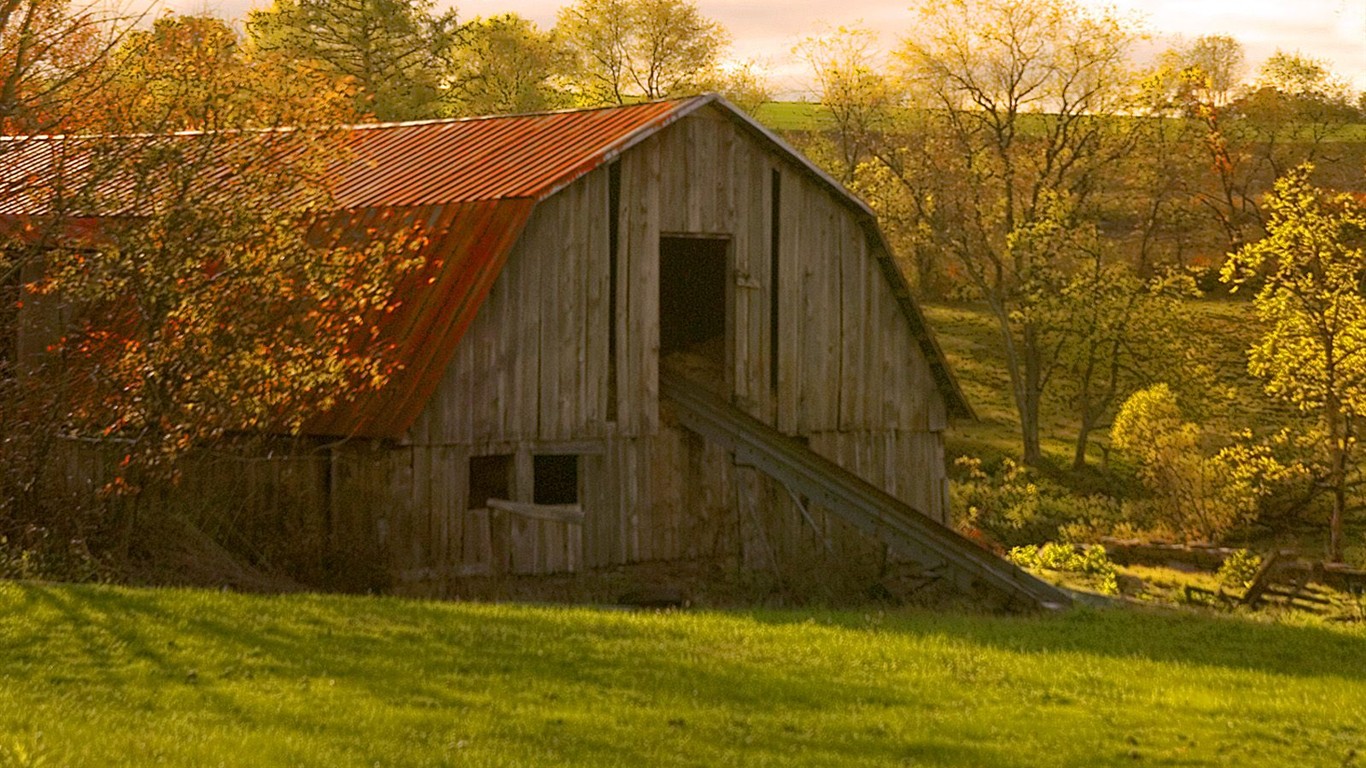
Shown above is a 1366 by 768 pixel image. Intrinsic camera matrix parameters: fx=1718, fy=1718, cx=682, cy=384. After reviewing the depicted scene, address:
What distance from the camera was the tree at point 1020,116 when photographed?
5847cm

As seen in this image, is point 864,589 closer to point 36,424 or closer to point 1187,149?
point 36,424

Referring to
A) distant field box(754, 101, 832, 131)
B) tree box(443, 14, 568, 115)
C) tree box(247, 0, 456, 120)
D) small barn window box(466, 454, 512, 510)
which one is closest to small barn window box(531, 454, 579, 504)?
small barn window box(466, 454, 512, 510)

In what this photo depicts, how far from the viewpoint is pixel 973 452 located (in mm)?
57094

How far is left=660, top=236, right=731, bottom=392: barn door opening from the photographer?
30.0 metres

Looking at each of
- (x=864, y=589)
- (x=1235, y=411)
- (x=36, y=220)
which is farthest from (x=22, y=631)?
(x=1235, y=411)

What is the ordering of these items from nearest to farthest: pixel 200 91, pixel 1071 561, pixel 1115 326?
pixel 200 91 < pixel 1071 561 < pixel 1115 326

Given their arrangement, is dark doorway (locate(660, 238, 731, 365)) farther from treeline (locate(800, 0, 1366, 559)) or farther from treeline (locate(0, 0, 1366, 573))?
treeline (locate(800, 0, 1366, 559))

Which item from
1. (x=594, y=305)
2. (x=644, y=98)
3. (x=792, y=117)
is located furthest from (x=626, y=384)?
(x=792, y=117)

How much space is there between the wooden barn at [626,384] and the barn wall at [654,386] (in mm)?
35

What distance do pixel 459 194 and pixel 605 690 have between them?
12.3 metres

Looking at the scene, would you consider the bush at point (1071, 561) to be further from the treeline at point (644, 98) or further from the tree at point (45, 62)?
the tree at point (45, 62)

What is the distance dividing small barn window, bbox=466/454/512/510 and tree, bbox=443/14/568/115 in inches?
1629

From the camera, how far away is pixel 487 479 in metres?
27.7

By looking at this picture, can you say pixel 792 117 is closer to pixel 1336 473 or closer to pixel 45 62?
pixel 1336 473
